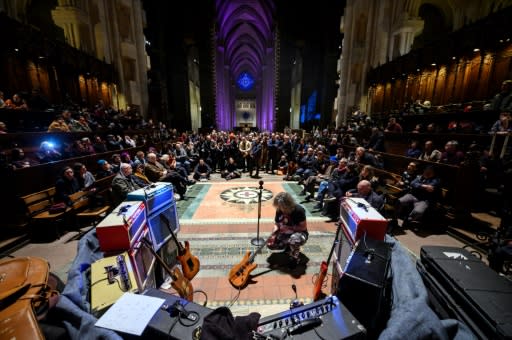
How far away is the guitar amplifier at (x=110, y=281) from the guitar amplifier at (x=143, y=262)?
0.09 meters

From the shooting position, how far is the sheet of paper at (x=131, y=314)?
144 centimetres

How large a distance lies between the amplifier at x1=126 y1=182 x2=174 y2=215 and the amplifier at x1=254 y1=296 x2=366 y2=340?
214cm

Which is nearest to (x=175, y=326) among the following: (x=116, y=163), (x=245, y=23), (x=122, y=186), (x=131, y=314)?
(x=131, y=314)

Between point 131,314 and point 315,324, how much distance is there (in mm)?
1338

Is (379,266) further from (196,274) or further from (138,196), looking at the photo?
(138,196)

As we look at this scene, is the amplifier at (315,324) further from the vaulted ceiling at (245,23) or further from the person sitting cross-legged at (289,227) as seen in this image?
the vaulted ceiling at (245,23)

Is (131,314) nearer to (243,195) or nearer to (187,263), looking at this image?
(187,263)

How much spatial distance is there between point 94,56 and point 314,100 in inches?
694

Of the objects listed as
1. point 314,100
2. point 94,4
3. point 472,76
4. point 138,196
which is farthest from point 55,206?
point 314,100

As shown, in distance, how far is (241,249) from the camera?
3.83 meters

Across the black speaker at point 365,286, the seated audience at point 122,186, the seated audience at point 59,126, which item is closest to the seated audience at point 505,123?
the black speaker at point 365,286

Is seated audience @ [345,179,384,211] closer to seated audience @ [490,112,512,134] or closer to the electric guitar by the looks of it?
the electric guitar

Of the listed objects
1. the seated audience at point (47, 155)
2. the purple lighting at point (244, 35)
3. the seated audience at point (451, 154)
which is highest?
the purple lighting at point (244, 35)

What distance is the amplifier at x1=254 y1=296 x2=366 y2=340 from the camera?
4.71 ft
